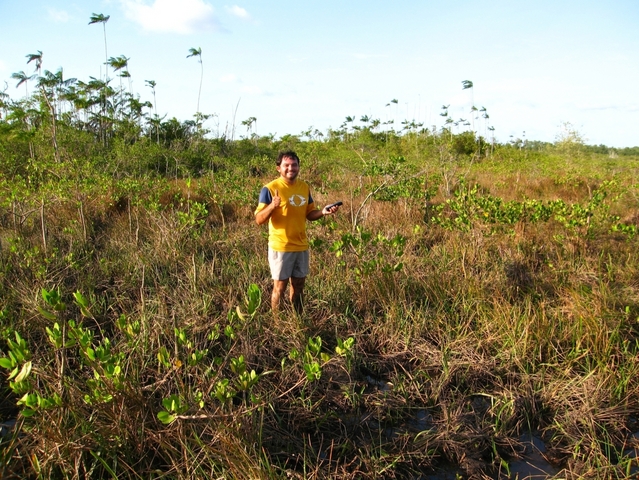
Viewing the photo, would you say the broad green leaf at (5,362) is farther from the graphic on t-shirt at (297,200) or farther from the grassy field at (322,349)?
the graphic on t-shirt at (297,200)

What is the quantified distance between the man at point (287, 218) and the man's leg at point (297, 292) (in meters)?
0.09

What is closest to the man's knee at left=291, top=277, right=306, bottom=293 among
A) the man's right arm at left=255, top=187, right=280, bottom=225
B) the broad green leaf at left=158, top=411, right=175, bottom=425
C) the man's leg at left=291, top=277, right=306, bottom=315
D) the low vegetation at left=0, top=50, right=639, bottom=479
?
the man's leg at left=291, top=277, right=306, bottom=315

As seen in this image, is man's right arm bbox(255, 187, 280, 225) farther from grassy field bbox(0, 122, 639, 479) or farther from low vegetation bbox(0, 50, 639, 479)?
low vegetation bbox(0, 50, 639, 479)

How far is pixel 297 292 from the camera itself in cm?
348

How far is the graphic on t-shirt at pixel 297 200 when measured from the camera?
3.16 meters

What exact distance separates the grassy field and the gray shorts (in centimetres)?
18

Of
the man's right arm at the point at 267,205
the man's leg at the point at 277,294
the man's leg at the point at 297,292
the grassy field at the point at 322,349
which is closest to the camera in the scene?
the grassy field at the point at 322,349

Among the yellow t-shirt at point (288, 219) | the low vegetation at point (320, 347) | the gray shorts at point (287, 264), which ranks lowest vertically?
the low vegetation at point (320, 347)

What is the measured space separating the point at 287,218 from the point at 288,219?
1 centimetres

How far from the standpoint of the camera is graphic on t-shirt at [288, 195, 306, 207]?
3162mm

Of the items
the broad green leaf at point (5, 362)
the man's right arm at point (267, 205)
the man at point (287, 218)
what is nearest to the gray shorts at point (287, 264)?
the man at point (287, 218)

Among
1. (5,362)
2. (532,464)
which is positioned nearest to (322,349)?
(532,464)

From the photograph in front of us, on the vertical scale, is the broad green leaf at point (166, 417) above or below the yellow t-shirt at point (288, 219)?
below

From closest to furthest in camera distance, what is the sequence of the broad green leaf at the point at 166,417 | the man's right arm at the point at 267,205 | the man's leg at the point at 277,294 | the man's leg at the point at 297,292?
the broad green leaf at the point at 166,417 < the man's right arm at the point at 267,205 < the man's leg at the point at 277,294 < the man's leg at the point at 297,292
